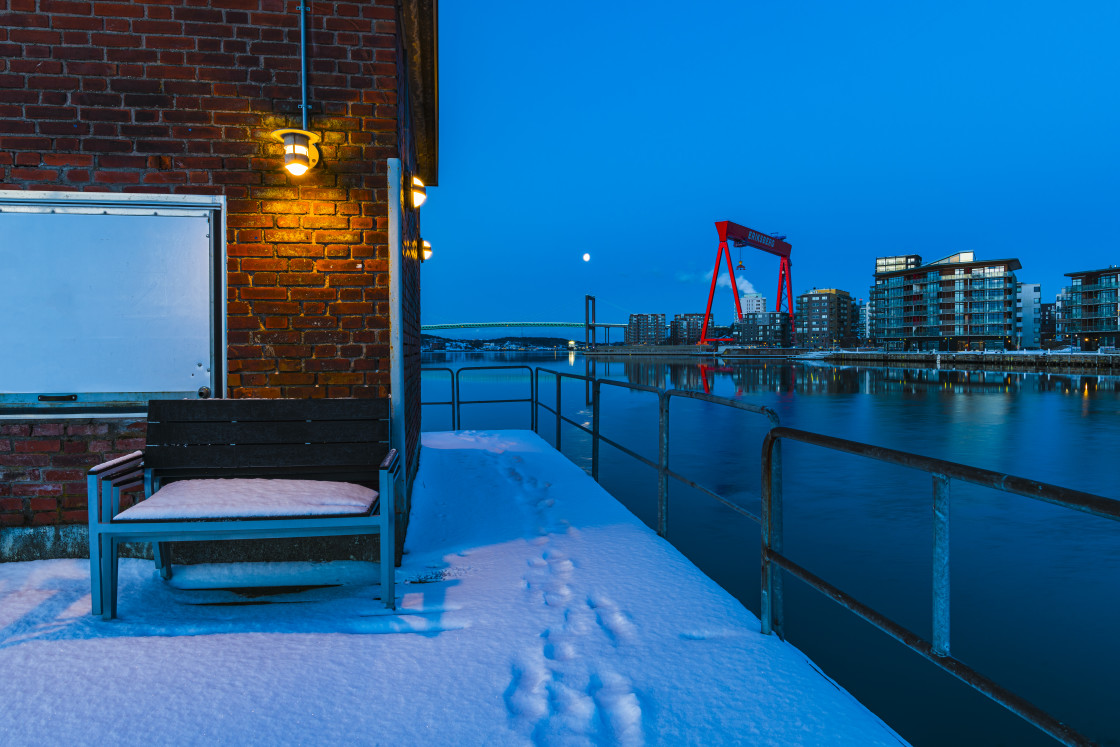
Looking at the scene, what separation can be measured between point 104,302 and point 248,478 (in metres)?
1.36

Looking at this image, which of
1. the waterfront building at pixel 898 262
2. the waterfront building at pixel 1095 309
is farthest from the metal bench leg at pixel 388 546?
Result: the waterfront building at pixel 898 262

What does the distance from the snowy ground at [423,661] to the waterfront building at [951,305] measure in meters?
112

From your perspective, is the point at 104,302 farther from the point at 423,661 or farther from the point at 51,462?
the point at 423,661

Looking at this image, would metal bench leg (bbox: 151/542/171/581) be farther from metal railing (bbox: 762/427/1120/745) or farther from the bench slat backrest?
metal railing (bbox: 762/427/1120/745)

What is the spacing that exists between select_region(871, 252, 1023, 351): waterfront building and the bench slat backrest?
112790 mm

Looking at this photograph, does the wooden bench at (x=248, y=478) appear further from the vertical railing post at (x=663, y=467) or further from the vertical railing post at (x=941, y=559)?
the vertical railing post at (x=941, y=559)

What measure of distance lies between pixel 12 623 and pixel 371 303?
211cm

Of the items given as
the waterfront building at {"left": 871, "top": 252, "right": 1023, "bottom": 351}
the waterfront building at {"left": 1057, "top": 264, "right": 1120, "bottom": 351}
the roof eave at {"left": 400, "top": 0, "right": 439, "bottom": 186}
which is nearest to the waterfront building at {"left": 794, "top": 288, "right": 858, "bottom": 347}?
the waterfront building at {"left": 871, "top": 252, "right": 1023, "bottom": 351}

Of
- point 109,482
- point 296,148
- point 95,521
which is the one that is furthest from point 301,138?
point 95,521

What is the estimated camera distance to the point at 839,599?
2.09 metres

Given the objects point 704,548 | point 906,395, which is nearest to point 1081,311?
point 906,395

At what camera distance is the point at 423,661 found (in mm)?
2252

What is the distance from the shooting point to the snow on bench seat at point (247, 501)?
257 centimetres

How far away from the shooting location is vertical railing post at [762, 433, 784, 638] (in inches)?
97.0
